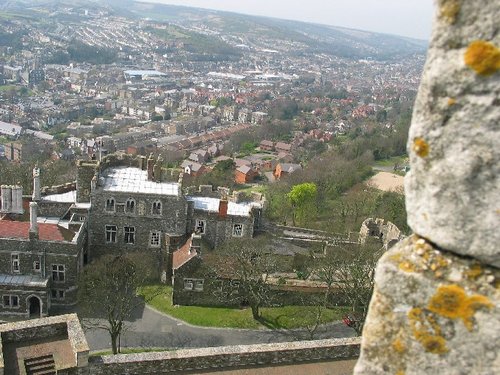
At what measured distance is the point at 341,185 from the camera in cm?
6806

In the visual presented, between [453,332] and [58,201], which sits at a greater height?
[453,332]

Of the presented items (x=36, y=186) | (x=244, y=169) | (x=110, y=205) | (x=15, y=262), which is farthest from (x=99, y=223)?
(x=244, y=169)

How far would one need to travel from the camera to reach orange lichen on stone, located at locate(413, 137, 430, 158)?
3.86 metres

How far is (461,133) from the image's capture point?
3.70 meters

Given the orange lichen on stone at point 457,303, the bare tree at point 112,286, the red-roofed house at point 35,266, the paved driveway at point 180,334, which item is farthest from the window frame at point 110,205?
the orange lichen on stone at point 457,303

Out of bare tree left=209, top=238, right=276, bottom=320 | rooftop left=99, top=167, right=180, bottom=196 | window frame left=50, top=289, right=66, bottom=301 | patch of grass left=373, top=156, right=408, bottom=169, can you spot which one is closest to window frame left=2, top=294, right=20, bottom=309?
window frame left=50, top=289, right=66, bottom=301

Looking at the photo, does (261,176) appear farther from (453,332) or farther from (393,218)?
(453,332)

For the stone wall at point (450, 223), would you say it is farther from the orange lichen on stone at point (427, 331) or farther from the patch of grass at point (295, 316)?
the patch of grass at point (295, 316)

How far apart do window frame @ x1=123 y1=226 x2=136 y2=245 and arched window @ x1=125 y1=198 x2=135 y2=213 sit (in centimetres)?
112

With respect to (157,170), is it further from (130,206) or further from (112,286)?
(112,286)

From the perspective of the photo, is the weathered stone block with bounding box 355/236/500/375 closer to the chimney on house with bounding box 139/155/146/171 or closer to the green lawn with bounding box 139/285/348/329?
the green lawn with bounding box 139/285/348/329

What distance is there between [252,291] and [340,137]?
9840 centimetres

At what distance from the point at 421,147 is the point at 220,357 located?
12.7 m

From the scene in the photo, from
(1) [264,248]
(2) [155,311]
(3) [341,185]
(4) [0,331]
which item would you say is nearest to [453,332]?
(4) [0,331]
